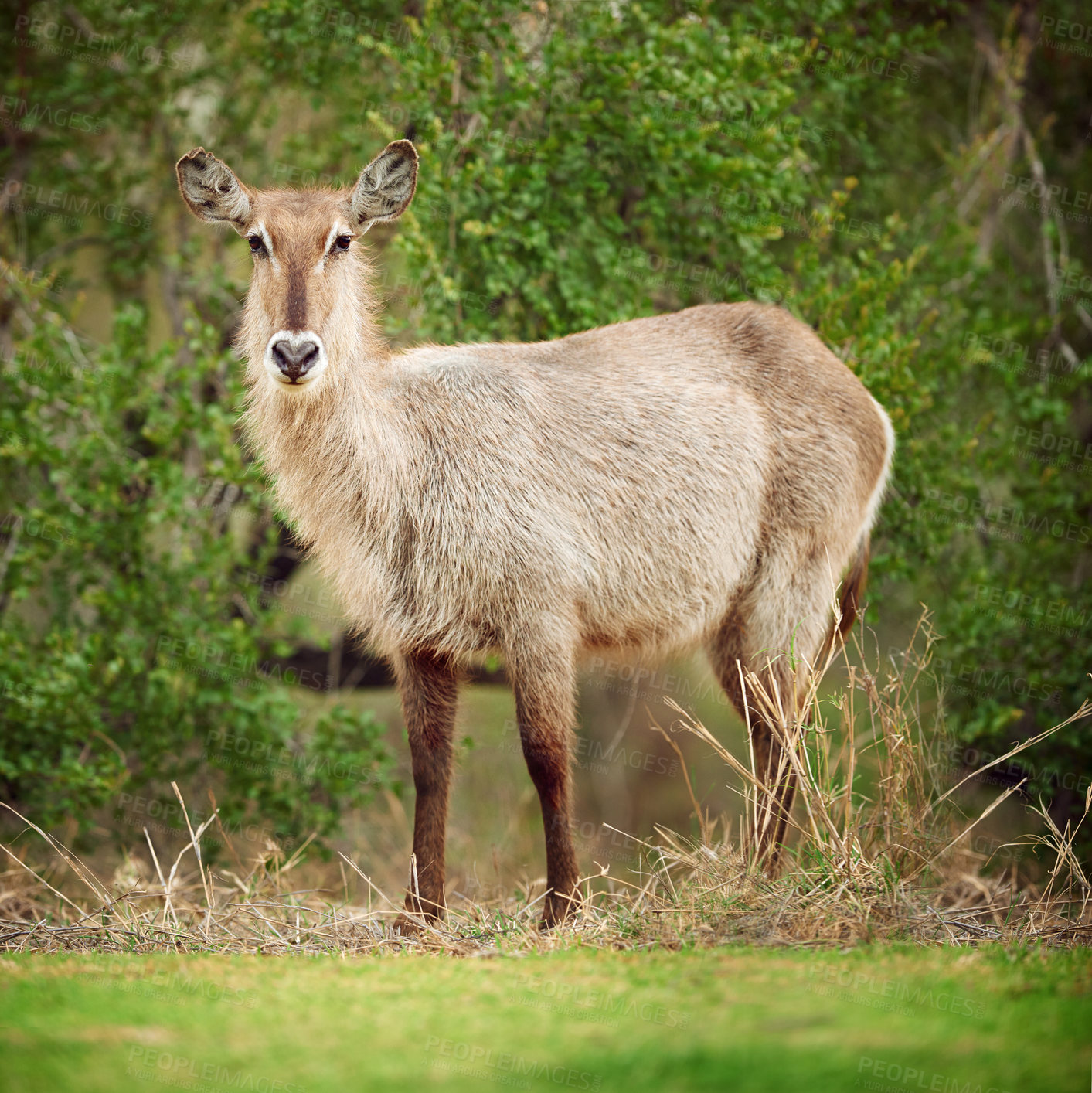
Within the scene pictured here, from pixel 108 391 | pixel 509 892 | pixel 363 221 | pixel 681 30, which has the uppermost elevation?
pixel 681 30

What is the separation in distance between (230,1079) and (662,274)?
4.91 m

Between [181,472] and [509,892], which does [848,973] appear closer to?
[509,892]

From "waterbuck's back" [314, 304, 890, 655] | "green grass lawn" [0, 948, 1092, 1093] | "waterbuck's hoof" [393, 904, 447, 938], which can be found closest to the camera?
"green grass lawn" [0, 948, 1092, 1093]

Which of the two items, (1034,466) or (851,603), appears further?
(1034,466)

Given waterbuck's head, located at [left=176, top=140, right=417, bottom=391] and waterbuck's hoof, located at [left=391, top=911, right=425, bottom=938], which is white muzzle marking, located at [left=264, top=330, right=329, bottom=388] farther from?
waterbuck's hoof, located at [left=391, top=911, right=425, bottom=938]

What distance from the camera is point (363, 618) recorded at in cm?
429

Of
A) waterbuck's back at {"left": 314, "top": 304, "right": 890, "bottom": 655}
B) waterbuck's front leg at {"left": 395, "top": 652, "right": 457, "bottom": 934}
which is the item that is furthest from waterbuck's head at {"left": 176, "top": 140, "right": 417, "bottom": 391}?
waterbuck's front leg at {"left": 395, "top": 652, "right": 457, "bottom": 934}

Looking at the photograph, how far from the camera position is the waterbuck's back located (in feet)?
13.6

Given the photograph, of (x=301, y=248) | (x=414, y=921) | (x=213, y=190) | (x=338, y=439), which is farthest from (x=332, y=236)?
(x=414, y=921)

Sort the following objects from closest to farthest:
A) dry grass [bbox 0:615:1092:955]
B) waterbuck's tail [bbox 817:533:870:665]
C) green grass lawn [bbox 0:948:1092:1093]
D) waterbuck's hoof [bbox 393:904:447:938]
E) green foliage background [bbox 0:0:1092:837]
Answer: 1. green grass lawn [bbox 0:948:1092:1093]
2. dry grass [bbox 0:615:1092:955]
3. waterbuck's hoof [bbox 393:904:447:938]
4. waterbuck's tail [bbox 817:533:870:665]
5. green foliage background [bbox 0:0:1092:837]

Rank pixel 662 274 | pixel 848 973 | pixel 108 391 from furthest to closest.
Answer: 1. pixel 662 274
2. pixel 108 391
3. pixel 848 973

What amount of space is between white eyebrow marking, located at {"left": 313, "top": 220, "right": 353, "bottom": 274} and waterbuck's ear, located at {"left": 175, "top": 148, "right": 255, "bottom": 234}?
340 millimetres

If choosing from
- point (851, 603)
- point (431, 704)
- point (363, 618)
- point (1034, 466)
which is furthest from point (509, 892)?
point (1034, 466)

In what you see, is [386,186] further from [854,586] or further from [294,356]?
[854,586]
